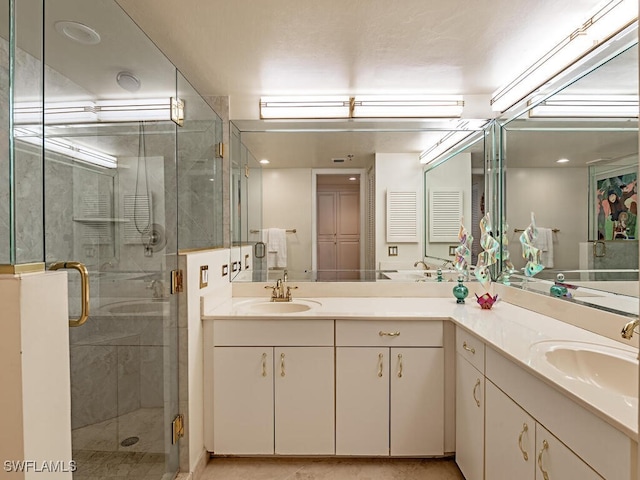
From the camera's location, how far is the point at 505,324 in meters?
1.74

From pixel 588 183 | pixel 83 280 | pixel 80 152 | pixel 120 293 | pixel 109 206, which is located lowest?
pixel 120 293

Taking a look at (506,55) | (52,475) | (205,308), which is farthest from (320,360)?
(506,55)

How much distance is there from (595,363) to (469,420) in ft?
2.15

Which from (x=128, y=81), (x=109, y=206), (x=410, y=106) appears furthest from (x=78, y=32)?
(x=410, y=106)

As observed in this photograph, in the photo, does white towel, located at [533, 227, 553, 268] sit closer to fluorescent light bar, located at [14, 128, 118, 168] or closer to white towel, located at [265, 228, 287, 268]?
white towel, located at [265, 228, 287, 268]

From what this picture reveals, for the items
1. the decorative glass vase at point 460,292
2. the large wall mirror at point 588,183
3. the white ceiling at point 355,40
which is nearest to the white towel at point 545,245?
the large wall mirror at point 588,183

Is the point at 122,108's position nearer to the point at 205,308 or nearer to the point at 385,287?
the point at 205,308

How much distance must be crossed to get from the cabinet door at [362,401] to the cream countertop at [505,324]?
0.75 ft

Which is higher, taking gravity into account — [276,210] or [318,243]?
[276,210]

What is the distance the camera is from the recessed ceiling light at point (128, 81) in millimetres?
1601

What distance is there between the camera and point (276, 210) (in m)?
2.56

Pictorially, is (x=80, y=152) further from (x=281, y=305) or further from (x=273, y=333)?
(x=281, y=305)

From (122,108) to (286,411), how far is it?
174 centimetres

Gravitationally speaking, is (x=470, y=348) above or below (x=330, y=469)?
above
